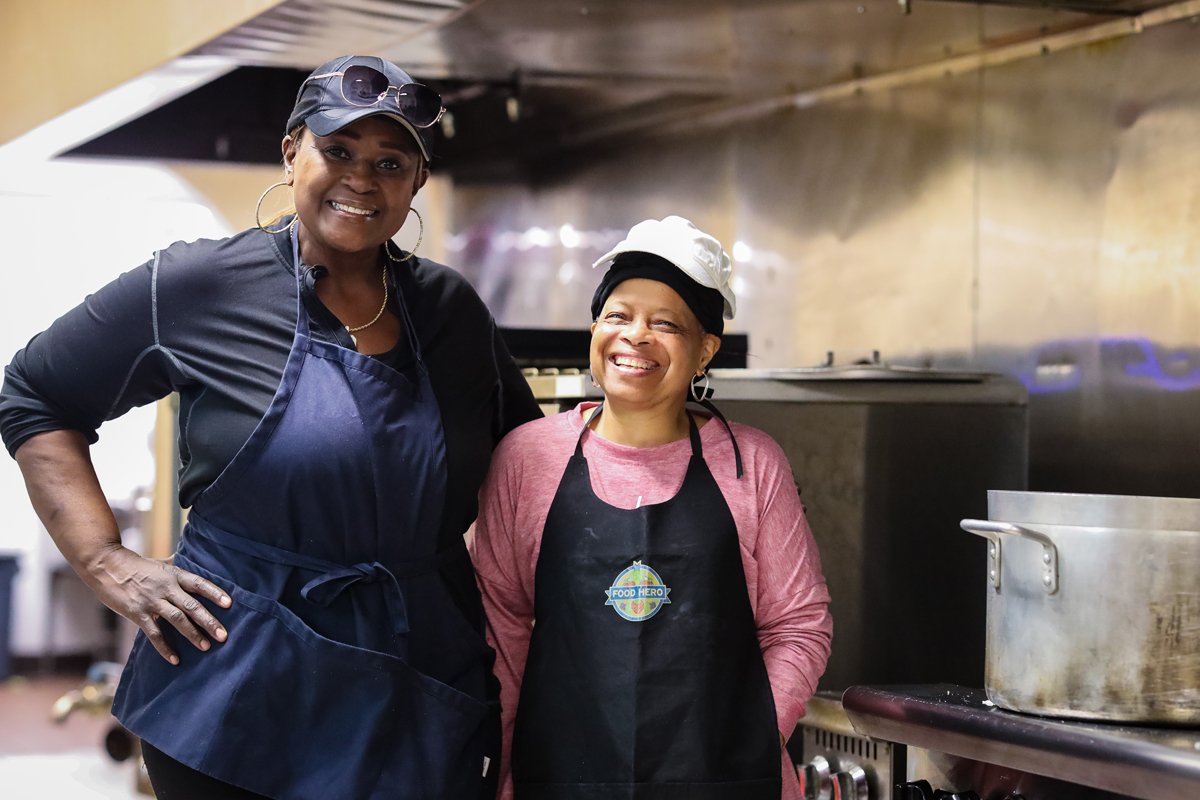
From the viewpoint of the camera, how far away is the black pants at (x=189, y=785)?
1762 millimetres

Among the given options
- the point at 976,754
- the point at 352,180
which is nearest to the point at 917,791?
the point at 976,754

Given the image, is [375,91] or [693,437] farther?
[693,437]

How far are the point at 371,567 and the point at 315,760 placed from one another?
0.24 metres

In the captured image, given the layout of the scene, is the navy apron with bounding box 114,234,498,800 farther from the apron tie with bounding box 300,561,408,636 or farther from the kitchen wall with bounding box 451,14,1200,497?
the kitchen wall with bounding box 451,14,1200,497

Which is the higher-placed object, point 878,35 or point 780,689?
point 878,35

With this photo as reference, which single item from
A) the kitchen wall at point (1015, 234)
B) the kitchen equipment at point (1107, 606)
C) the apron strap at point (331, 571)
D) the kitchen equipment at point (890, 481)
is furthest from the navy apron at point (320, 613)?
the kitchen wall at point (1015, 234)

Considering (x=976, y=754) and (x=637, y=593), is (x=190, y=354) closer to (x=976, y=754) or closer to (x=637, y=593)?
(x=637, y=593)

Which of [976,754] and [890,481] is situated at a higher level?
[890,481]

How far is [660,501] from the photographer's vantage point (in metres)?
1.91

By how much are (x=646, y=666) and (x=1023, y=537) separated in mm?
489

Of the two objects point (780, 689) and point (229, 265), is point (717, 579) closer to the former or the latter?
point (780, 689)

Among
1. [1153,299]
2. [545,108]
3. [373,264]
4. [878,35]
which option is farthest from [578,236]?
[373,264]

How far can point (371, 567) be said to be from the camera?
5.81 feet

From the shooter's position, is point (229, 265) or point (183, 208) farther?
point (183, 208)
